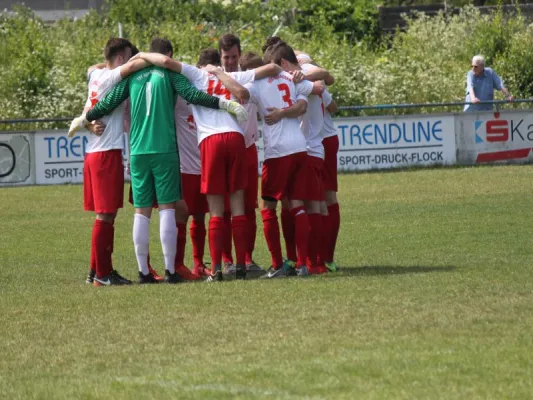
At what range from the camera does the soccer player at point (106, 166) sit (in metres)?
10.8

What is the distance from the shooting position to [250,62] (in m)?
11.0

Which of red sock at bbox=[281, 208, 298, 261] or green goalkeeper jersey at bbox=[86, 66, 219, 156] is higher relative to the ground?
green goalkeeper jersey at bbox=[86, 66, 219, 156]

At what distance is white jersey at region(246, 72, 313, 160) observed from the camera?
35.5 feet

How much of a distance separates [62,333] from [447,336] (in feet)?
8.17

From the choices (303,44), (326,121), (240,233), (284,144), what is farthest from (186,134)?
(303,44)

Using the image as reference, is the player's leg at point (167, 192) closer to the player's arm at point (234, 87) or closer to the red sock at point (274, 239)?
the player's arm at point (234, 87)

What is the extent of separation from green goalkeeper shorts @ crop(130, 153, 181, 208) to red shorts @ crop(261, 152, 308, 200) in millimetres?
811

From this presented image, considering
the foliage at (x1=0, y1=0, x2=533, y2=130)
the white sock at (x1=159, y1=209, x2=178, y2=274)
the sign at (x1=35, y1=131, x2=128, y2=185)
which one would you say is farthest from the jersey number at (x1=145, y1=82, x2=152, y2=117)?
the foliage at (x1=0, y1=0, x2=533, y2=130)

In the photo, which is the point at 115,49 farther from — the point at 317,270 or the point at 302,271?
the point at 317,270

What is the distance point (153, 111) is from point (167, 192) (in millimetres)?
672

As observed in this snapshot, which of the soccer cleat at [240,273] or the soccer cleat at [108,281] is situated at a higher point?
the soccer cleat at [240,273]

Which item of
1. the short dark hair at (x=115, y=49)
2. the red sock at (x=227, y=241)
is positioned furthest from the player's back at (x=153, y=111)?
the red sock at (x=227, y=241)

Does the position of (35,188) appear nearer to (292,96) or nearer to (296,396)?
(292,96)

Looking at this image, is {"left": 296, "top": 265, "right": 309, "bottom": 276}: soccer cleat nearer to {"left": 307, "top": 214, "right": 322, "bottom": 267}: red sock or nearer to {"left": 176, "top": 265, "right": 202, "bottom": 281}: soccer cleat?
{"left": 307, "top": 214, "right": 322, "bottom": 267}: red sock
